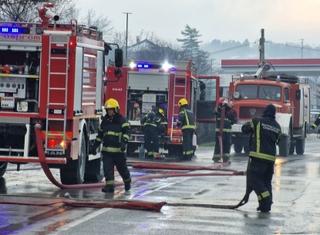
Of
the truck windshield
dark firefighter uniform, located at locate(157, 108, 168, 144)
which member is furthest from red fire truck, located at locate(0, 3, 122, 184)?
the truck windshield

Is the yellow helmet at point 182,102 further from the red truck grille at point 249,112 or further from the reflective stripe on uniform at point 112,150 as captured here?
the reflective stripe on uniform at point 112,150

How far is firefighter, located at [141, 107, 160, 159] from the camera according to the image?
21.0 metres

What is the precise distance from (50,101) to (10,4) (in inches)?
658

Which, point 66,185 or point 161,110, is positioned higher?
point 161,110

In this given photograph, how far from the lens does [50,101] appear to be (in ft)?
39.2

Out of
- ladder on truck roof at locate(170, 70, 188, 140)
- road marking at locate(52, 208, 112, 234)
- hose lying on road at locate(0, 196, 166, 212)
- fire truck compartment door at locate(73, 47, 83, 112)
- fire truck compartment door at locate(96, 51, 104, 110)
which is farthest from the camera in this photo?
ladder on truck roof at locate(170, 70, 188, 140)

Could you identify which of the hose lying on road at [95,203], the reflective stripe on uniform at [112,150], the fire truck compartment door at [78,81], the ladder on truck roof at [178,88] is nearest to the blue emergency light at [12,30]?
the fire truck compartment door at [78,81]

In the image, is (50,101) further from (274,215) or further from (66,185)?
(274,215)

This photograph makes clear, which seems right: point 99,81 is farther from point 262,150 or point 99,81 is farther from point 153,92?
point 153,92

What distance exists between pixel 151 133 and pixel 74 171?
8.08 m

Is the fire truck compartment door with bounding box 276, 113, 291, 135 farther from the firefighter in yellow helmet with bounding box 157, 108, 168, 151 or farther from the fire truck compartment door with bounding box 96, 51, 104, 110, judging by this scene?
the fire truck compartment door with bounding box 96, 51, 104, 110

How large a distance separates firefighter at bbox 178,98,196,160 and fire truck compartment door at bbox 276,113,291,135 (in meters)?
3.96

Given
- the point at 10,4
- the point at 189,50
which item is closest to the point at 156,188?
the point at 10,4

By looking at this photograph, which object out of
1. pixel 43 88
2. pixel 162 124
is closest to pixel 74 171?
pixel 43 88
